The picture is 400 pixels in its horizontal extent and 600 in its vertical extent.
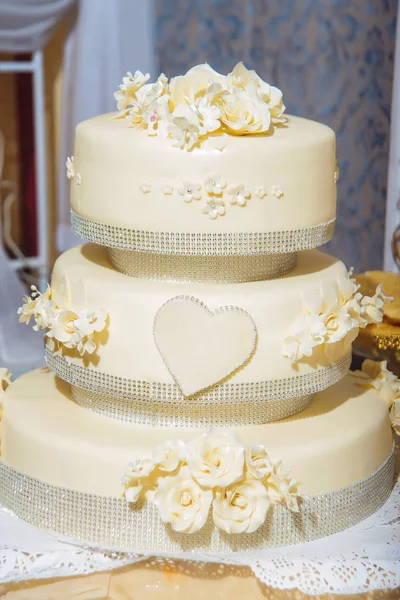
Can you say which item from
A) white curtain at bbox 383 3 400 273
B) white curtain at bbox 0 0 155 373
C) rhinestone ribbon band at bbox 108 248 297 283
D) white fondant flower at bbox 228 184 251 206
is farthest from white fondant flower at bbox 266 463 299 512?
white curtain at bbox 0 0 155 373

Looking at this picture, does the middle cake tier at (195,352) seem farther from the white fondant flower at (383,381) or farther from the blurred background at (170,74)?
the blurred background at (170,74)

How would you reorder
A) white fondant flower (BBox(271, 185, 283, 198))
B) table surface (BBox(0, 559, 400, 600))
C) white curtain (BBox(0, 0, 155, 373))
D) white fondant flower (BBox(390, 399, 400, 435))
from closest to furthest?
table surface (BBox(0, 559, 400, 600)), white fondant flower (BBox(271, 185, 283, 198)), white fondant flower (BBox(390, 399, 400, 435)), white curtain (BBox(0, 0, 155, 373))

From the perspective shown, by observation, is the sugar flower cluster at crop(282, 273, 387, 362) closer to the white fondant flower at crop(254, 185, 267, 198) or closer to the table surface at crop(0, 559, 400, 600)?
the white fondant flower at crop(254, 185, 267, 198)

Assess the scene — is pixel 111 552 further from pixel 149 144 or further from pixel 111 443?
pixel 149 144

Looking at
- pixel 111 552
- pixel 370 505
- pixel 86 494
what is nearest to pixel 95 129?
pixel 86 494

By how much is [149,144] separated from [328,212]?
41 centimetres

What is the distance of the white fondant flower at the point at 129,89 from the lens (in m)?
1.80

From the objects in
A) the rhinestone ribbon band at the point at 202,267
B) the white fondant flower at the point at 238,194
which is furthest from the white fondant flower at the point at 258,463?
the white fondant flower at the point at 238,194

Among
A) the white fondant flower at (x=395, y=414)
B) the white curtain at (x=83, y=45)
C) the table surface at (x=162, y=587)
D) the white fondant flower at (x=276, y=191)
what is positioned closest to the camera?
the table surface at (x=162, y=587)

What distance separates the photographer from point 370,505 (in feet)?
5.97

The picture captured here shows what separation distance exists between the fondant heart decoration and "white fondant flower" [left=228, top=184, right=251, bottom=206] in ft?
0.67

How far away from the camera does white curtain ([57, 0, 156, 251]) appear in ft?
13.3

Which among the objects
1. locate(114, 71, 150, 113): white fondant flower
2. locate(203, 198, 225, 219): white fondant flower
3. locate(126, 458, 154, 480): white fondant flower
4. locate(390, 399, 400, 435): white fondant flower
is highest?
locate(114, 71, 150, 113): white fondant flower

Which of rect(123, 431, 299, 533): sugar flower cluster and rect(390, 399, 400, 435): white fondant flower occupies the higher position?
rect(123, 431, 299, 533): sugar flower cluster
